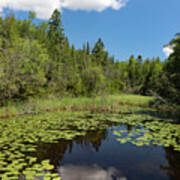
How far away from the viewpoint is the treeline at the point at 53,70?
13109 mm

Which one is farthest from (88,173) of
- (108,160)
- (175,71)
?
(175,71)

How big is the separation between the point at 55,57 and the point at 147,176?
26874mm

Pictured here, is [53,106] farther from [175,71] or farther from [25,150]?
[175,71]

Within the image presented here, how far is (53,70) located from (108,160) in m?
19.9

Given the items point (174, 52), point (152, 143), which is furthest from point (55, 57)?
point (152, 143)

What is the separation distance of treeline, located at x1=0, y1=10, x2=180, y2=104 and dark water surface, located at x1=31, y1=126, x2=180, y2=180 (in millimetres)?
7735

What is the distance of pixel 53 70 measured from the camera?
23828mm

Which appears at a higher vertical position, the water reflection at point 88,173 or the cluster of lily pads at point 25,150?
the cluster of lily pads at point 25,150

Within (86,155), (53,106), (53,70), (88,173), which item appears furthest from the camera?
(53,70)

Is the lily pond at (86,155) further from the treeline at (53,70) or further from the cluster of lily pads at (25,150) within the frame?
the treeline at (53,70)

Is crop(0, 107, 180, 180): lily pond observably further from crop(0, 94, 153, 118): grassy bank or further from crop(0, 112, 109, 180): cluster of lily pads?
crop(0, 94, 153, 118): grassy bank

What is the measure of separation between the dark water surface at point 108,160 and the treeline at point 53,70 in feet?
25.4

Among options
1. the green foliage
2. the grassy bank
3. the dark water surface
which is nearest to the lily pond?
the dark water surface

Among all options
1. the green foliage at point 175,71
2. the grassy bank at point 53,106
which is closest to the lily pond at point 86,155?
the grassy bank at point 53,106
